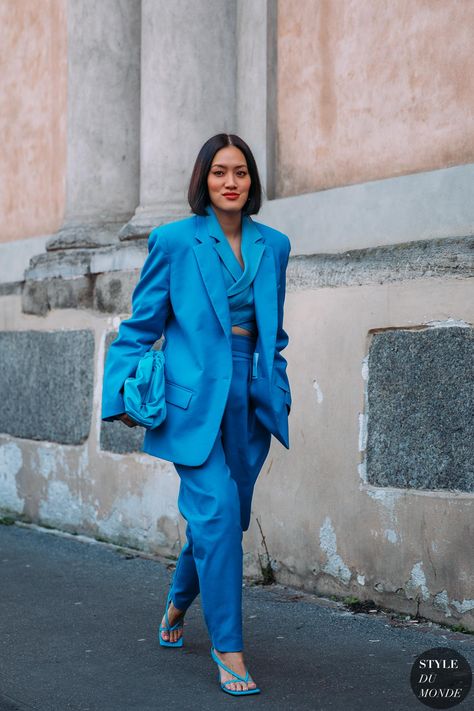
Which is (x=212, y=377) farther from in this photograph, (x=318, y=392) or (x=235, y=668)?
(x=318, y=392)

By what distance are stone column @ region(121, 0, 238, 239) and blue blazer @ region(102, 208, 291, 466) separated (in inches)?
98.1

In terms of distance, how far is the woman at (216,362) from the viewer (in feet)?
12.5

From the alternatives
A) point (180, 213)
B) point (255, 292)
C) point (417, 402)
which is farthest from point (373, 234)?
point (180, 213)

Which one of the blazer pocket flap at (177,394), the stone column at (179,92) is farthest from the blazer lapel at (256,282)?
the stone column at (179,92)

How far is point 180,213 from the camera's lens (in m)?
6.54

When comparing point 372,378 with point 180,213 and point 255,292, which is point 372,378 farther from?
point 180,213

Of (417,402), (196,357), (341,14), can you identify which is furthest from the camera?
(341,14)

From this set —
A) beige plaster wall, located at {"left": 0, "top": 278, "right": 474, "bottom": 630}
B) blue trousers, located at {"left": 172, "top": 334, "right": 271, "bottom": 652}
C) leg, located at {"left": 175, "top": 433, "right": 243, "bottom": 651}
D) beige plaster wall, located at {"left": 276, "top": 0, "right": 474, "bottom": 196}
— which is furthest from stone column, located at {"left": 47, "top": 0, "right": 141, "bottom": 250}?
leg, located at {"left": 175, "top": 433, "right": 243, "bottom": 651}

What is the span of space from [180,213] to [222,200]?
260 centimetres

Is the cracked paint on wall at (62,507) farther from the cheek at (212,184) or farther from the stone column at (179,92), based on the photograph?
the cheek at (212,184)

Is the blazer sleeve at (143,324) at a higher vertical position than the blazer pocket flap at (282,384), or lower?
higher

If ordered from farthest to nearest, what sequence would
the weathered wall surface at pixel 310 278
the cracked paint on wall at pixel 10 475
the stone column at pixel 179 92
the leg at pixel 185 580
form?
the cracked paint on wall at pixel 10 475, the stone column at pixel 179 92, the weathered wall surface at pixel 310 278, the leg at pixel 185 580

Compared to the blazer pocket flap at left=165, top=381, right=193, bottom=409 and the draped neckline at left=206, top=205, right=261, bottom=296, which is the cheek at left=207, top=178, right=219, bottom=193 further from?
the blazer pocket flap at left=165, top=381, right=193, bottom=409

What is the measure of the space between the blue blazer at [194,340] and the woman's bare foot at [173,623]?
0.63 metres
